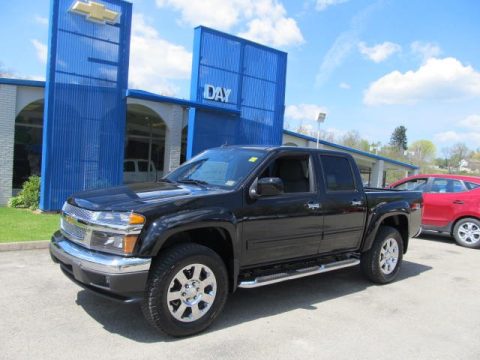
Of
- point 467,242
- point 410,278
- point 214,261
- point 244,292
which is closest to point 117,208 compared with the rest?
point 214,261

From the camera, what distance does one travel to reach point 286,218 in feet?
16.6

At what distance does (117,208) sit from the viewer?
4.04 m

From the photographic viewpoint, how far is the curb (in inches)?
279

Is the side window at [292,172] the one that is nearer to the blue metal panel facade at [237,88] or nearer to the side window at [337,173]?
the side window at [337,173]

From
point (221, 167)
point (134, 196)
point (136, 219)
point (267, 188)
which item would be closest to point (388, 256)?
point (267, 188)

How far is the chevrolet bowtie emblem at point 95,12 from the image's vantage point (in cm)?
1125

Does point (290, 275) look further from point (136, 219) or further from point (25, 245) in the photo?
point (25, 245)

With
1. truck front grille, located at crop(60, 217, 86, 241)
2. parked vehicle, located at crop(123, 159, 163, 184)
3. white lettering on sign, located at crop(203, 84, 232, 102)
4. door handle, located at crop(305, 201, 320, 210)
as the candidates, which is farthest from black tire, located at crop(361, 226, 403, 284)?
parked vehicle, located at crop(123, 159, 163, 184)

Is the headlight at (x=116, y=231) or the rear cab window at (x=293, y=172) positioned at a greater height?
the rear cab window at (x=293, y=172)

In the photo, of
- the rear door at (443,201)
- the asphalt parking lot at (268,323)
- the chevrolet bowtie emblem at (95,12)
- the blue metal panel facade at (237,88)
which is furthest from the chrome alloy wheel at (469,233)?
the chevrolet bowtie emblem at (95,12)

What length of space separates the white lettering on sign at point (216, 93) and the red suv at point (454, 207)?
6.88 m

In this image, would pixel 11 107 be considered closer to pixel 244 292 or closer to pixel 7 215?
→ pixel 7 215

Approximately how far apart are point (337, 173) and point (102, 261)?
3.38 meters

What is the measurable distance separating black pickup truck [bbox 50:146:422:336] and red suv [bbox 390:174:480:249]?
5067 millimetres
